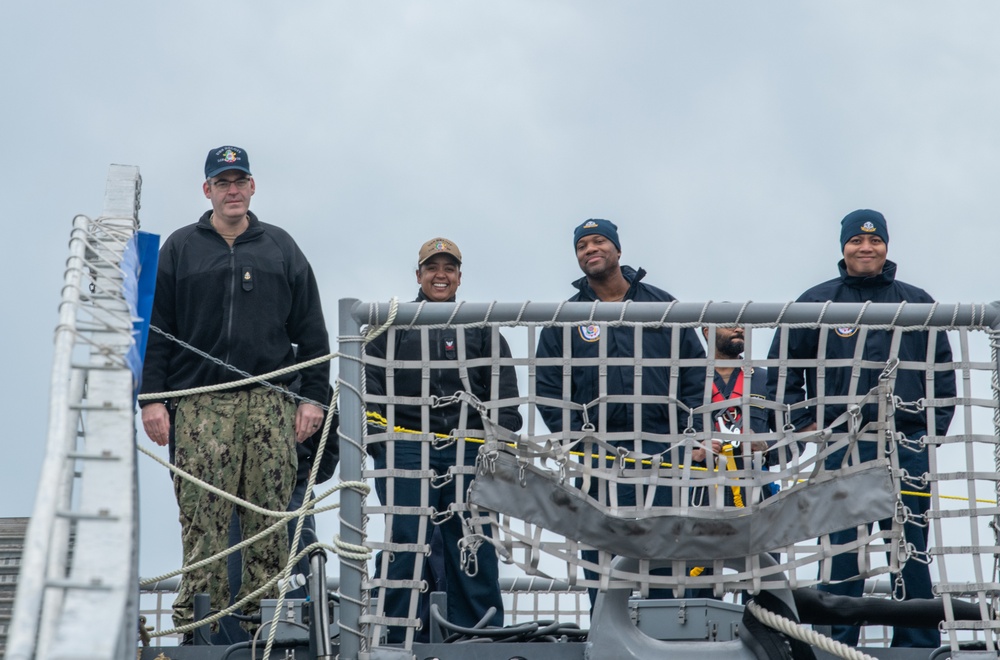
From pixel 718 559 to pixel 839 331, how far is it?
134 centimetres

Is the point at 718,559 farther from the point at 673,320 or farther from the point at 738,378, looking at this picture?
the point at 738,378

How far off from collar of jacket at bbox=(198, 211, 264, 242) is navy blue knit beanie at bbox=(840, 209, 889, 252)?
117 inches

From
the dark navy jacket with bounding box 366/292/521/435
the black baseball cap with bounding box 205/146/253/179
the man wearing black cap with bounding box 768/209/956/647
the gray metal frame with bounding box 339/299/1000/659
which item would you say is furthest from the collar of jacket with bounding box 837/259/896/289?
the black baseball cap with bounding box 205/146/253/179

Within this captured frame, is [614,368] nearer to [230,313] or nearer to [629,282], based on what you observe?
[629,282]

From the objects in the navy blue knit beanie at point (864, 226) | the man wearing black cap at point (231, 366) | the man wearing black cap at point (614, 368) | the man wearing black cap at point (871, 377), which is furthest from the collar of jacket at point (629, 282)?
the man wearing black cap at point (231, 366)

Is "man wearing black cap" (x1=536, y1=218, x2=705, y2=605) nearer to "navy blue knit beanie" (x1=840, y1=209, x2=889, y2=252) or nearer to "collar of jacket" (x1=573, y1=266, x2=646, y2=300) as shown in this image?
"collar of jacket" (x1=573, y1=266, x2=646, y2=300)

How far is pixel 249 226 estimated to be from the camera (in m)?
6.99

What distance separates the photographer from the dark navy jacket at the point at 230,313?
6.65 meters

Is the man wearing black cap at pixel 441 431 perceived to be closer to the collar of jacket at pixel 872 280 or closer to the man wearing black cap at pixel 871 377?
the man wearing black cap at pixel 871 377

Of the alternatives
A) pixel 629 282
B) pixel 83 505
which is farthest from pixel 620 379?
pixel 83 505

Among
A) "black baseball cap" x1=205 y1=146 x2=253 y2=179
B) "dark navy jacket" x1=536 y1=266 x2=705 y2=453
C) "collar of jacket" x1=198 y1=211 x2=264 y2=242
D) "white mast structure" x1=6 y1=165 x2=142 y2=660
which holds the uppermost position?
"black baseball cap" x1=205 y1=146 x2=253 y2=179

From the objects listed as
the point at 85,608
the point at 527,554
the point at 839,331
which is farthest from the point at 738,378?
the point at 85,608

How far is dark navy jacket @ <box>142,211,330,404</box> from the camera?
665cm

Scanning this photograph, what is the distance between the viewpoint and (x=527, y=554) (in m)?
5.35
